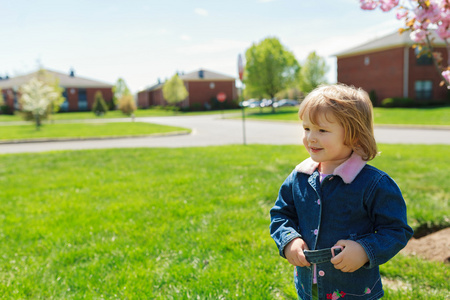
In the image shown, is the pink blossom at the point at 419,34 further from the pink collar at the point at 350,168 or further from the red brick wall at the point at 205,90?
the red brick wall at the point at 205,90

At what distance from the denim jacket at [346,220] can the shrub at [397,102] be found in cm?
3598

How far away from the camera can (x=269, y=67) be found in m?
43.6

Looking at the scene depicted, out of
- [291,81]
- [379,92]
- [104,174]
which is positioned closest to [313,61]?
[291,81]

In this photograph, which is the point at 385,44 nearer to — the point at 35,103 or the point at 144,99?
the point at 35,103

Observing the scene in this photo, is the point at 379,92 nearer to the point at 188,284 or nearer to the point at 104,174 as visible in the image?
the point at 104,174

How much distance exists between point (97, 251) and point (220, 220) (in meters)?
1.42

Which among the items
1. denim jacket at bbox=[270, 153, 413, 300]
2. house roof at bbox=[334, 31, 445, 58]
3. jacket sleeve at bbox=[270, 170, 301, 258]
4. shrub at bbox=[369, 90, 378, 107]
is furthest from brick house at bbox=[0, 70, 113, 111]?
denim jacket at bbox=[270, 153, 413, 300]

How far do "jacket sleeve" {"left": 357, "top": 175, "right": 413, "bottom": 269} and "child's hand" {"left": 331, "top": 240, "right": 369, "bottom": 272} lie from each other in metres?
0.03

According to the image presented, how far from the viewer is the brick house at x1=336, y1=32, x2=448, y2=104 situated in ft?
117

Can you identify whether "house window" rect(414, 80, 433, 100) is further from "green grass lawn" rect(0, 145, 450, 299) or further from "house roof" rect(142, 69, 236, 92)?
"house roof" rect(142, 69, 236, 92)

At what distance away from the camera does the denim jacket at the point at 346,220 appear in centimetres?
174

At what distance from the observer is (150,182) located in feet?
21.5

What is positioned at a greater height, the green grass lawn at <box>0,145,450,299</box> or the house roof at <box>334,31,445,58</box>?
the house roof at <box>334,31,445,58</box>

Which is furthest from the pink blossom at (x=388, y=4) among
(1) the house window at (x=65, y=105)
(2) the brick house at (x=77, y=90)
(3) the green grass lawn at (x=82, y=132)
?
(1) the house window at (x=65, y=105)
